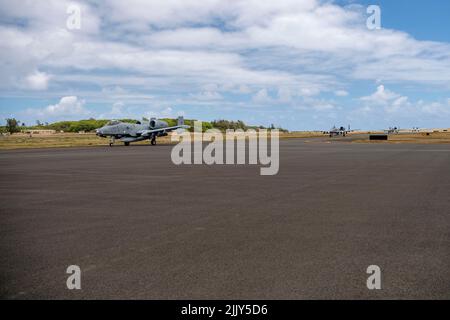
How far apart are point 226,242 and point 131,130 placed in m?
49.4

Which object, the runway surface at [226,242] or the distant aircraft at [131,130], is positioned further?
Result: the distant aircraft at [131,130]

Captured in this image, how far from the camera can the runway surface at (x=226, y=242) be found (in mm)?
5438

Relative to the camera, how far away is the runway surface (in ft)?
17.8

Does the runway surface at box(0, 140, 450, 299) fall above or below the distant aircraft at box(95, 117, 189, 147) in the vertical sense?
below

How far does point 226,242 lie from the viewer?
7.70 meters

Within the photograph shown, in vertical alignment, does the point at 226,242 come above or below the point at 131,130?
below

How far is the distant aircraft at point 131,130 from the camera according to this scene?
175 feet

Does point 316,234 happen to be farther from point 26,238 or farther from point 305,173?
point 305,173

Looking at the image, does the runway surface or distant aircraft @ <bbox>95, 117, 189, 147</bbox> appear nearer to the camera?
the runway surface

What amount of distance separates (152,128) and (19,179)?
131ft

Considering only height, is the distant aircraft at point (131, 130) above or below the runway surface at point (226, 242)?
above

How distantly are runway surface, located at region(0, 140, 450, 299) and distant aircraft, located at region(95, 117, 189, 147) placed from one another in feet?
127

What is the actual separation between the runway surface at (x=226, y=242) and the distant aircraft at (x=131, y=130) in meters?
38.6
